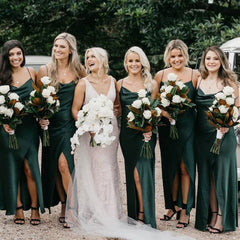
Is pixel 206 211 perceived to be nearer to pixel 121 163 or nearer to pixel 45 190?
pixel 45 190

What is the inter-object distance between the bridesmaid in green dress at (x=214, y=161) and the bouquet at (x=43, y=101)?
166 cm

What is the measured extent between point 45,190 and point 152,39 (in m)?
7.14

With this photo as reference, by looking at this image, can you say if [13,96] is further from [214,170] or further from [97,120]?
[214,170]

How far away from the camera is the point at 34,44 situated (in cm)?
1555

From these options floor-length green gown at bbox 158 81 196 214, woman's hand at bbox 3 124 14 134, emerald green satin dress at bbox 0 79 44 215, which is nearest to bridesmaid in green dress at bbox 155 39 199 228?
floor-length green gown at bbox 158 81 196 214

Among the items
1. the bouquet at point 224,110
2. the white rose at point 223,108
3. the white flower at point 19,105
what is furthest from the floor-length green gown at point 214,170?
the white flower at point 19,105

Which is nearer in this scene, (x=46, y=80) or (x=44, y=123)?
(x=46, y=80)

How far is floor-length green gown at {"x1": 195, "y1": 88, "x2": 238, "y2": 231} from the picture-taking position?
607 centimetres

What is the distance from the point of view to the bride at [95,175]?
240 inches

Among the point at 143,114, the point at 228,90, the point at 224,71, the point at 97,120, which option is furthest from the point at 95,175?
the point at 224,71

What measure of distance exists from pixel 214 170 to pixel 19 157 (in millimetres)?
2271

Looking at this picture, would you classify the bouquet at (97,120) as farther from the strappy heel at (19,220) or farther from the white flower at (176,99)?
the strappy heel at (19,220)

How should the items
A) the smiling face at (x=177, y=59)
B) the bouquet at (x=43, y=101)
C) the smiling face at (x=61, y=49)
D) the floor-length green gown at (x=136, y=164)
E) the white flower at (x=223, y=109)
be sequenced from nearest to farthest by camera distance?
the white flower at (x=223, y=109) < the bouquet at (x=43, y=101) < the floor-length green gown at (x=136, y=164) < the smiling face at (x=61, y=49) < the smiling face at (x=177, y=59)

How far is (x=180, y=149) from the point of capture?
20.5ft
